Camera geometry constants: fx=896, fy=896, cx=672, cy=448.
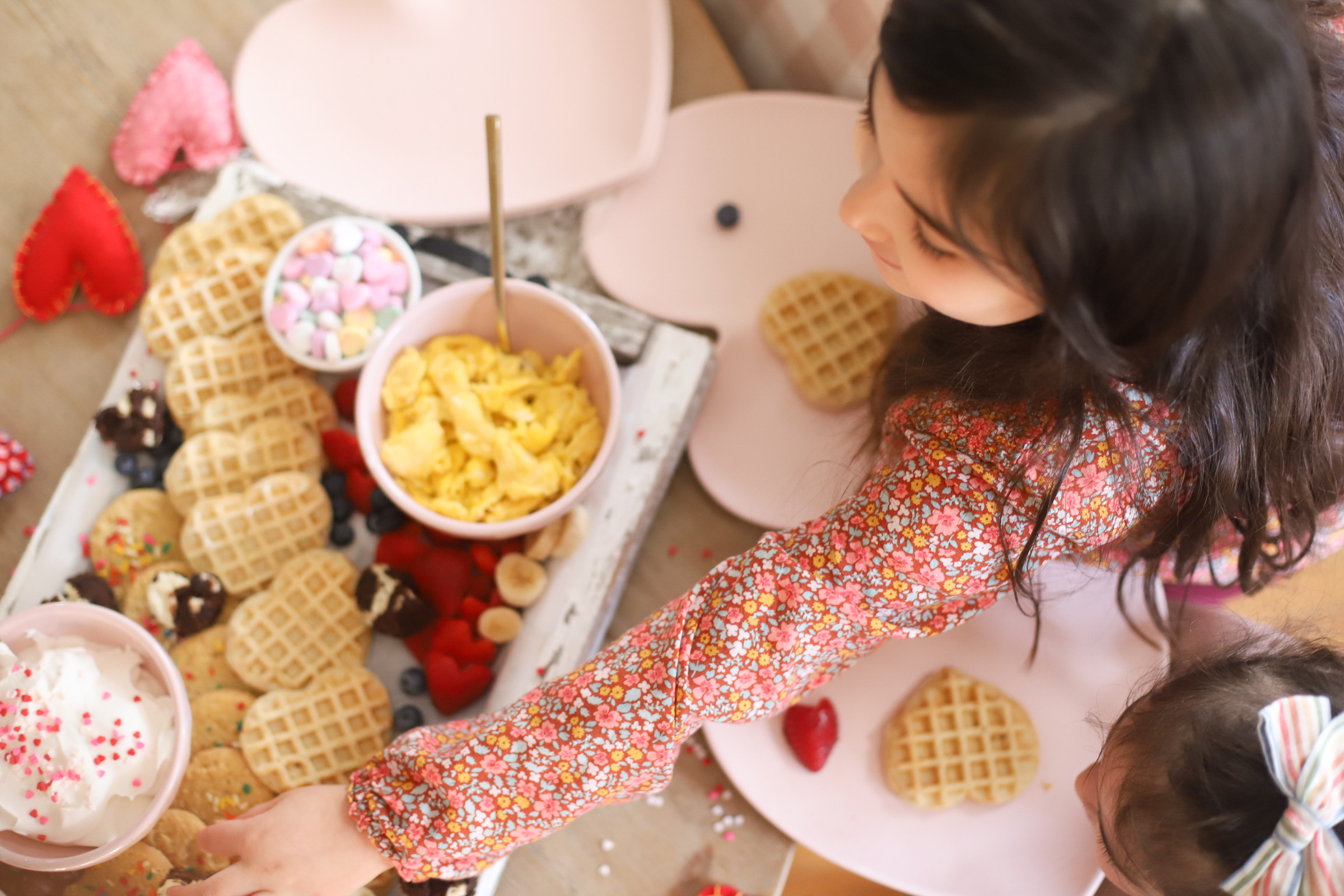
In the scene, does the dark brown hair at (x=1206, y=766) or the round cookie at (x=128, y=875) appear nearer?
the dark brown hair at (x=1206, y=766)

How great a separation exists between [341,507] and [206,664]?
20cm

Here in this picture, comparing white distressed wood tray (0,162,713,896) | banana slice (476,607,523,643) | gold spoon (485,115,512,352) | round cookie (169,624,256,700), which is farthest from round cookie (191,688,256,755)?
gold spoon (485,115,512,352)

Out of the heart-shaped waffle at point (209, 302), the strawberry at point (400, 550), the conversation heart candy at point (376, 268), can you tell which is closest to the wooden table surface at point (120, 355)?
the heart-shaped waffle at point (209, 302)

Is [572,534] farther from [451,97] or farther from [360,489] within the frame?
[451,97]

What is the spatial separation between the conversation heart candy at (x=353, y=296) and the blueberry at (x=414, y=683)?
15.2 inches

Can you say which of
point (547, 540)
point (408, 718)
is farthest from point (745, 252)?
point (408, 718)

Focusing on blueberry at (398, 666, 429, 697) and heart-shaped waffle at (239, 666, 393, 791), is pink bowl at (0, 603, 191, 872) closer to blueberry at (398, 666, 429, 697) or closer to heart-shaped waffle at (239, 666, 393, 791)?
heart-shaped waffle at (239, 666, 393, 791)

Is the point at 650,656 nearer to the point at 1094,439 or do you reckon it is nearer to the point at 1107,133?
the point at 1094,439

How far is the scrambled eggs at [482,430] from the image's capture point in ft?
2.85

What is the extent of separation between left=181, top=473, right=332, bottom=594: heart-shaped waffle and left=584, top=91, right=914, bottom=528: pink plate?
1.42 feet

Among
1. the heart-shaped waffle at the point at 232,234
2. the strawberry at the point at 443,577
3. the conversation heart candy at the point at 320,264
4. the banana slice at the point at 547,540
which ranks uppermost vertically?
the heart-shaped waffle at the point at 232,234

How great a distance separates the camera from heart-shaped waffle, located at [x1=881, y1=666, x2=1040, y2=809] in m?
0.89

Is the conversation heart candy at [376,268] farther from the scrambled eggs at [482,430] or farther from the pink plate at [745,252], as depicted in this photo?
the pink plate at [745,252]

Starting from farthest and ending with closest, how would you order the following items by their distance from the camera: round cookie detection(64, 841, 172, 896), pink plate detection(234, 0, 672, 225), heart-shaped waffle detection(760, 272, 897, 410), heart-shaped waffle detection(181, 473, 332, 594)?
pink plate detection(234, 0, 672, 225), heart-shaped waffle detection(760, 272, 897, 410), heart-shaped waffle detection(181, 473, 332, 594), round cookie detection(64, 841, 172, 896)
